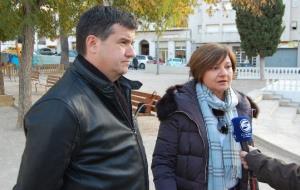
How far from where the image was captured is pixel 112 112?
179cm

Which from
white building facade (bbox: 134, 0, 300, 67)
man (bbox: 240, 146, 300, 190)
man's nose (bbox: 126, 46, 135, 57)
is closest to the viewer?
man's nose (bbox: 126, 46, 135, 57)

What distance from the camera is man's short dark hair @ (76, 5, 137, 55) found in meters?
1.79

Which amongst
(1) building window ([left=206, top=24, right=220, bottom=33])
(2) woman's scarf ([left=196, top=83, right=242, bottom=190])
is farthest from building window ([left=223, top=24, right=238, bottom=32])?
(2) woman's scarf ([left=196, top=83, right=242, bottom=190])

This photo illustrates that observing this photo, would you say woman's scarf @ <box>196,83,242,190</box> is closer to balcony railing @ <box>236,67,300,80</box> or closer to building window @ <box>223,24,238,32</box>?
balcony railing @ <box>236,67,300,80</box>

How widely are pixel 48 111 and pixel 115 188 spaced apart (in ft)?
1.40

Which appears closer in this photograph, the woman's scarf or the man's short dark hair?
the man's short dark hair

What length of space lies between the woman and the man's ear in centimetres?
95

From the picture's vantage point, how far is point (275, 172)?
86.4 inches

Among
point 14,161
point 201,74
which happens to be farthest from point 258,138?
point 201,74

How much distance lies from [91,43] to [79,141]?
43 centimetres

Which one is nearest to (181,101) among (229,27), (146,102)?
(146,102)

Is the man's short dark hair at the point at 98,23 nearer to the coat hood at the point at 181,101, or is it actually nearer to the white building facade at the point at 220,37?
the coat hood at the point at 181,101

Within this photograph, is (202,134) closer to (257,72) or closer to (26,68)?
(26,68)

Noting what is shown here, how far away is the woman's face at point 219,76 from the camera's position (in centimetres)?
271
